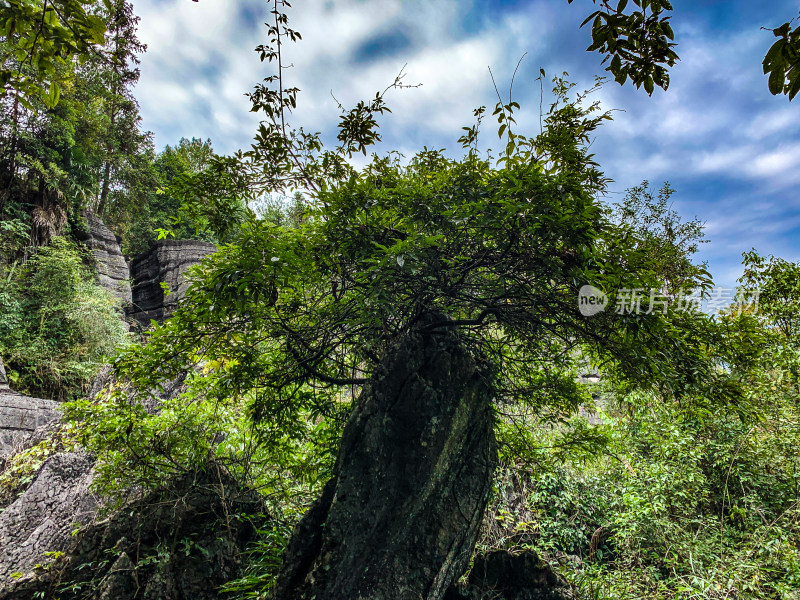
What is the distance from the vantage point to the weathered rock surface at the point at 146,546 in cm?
312

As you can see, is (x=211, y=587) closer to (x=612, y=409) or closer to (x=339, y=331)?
(x=339, y=331)

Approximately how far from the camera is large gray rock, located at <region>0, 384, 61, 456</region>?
7.05 m

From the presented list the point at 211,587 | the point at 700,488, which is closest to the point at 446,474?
the point at 211,587

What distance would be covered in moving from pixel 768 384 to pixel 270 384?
667cm

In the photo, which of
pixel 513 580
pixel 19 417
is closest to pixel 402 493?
pixel 513 580

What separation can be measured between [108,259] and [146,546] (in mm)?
15613

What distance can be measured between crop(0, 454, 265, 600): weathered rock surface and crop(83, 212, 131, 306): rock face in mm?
12721

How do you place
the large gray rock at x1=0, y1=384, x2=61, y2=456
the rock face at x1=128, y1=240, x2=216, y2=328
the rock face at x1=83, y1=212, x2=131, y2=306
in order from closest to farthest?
the large gray rock at x1=0, y1=384, x2=61, y2=456, the rock face at x1=83, y1=212, x2=131, y2=306, the rock face at x1=128, y1=240, x2=216, y2=328

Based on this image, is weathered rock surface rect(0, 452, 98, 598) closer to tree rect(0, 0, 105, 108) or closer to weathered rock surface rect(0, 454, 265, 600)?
weathered rock surface rect(0, 454, 265, 600)

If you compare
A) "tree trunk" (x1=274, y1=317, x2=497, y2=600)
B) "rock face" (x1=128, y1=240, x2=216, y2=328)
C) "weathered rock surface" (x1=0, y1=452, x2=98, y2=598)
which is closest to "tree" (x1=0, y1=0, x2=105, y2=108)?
"tree trunk" (x1=274, y1=317, x2=497, y2=600)

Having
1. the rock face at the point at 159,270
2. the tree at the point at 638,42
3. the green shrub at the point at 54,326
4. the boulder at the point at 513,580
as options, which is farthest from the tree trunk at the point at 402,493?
the rock face at the point at 159,270

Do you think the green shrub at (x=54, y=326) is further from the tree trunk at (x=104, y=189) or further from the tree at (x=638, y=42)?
the tree at (x=638, y=42)

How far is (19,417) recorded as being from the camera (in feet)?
24.5

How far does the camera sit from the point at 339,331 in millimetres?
3613
